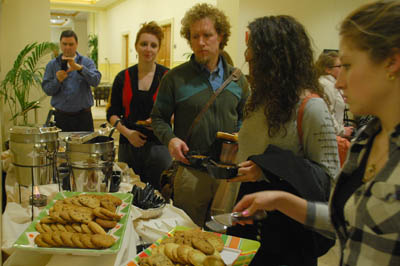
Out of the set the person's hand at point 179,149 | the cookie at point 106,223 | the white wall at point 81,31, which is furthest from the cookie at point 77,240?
the white wall at point 81,31

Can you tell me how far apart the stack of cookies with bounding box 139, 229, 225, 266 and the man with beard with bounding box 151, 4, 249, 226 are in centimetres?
79

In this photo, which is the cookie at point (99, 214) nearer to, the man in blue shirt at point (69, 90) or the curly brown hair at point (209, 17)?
the curly brown hair at point (209, 17)

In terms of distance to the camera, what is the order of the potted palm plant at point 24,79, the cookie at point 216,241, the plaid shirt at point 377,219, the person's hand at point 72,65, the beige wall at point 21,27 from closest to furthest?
the plaid shirt at point 377,219 → the cookie at point 216,241 → the person's hand at point 72,65 → the potted palm plant at point 24,79 → the beige wall at point 21,27

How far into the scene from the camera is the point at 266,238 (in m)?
1.11

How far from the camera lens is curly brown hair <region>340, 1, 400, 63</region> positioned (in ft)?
2.14

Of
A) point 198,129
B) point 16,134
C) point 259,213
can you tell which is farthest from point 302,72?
point 16,134

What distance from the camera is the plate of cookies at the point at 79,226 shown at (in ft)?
3.18

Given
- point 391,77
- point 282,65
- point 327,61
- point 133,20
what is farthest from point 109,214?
point 133,20

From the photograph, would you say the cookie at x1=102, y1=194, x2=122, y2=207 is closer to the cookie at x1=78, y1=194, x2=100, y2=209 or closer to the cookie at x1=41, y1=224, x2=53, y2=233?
the cookie at x1=78, y1=194, x2=100, y2=209

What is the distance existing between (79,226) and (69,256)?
9 centimetres

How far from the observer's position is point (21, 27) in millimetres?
3945

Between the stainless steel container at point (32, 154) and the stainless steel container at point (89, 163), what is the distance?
98 mm

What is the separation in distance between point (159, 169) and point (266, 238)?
128cm

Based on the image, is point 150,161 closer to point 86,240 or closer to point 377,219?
point 86,240
